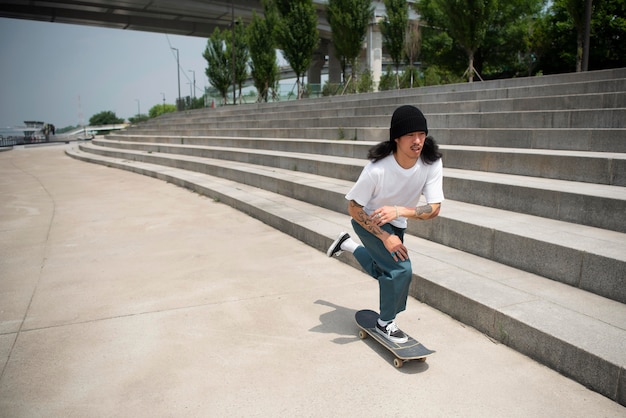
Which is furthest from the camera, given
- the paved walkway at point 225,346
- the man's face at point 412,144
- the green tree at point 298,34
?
the green tree at point 298,34

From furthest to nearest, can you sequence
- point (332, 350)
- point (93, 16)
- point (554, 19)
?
point (93, 16)
point (554, 19)
point (332, 350)

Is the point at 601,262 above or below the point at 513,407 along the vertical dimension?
above

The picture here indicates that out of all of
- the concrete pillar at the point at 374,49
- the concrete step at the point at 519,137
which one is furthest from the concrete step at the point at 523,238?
the concrete pillar at the point at 374,49

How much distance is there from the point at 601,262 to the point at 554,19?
4010 cm

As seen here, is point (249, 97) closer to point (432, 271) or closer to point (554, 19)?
point (554, 19)

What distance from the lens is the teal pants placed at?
3.10 meters

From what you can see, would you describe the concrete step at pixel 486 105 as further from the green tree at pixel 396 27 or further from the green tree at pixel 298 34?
the green tree at pixel 396 27

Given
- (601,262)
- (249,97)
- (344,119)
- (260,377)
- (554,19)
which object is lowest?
(260,377)

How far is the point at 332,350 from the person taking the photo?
3418mm

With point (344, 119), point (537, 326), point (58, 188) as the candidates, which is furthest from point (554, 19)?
point (537, 326)

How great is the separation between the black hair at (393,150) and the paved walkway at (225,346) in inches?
55.9

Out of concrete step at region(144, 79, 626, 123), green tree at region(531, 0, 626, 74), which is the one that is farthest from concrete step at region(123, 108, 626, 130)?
green tree at region(531, 0, 626, 74)

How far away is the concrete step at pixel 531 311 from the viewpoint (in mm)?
2740

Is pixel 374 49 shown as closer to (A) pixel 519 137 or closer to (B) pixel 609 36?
(B) pixel 609 36
